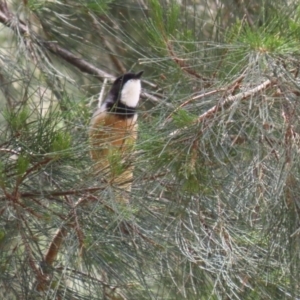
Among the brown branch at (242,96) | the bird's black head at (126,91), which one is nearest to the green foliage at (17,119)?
the brown branch at (242,96)

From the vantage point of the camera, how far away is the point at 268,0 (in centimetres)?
246

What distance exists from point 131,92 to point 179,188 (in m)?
0.91

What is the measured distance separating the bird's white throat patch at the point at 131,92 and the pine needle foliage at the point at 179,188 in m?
0.27

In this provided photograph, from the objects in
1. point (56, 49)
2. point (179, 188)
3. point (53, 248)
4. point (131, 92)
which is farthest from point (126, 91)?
point (179, 188)

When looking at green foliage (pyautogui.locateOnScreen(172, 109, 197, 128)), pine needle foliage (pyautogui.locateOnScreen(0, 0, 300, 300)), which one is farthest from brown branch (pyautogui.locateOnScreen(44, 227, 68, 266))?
green foliage (pyautogui.locateOnScreen(172, 109, 197, 128))

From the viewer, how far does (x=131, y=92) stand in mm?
2551

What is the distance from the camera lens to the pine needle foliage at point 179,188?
1.64m

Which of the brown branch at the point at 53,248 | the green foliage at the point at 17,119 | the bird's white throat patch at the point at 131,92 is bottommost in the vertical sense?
the brown branch at the point at 53,248

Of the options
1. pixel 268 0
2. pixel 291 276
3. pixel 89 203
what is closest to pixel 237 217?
pixel 291 276

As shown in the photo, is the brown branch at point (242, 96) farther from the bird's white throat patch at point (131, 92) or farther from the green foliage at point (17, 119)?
the bird's white throat patch at point (131, 92)

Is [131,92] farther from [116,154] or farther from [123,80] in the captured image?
[116,154]

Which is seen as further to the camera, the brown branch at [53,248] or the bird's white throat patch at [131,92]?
the bird's white throat patch at [131,92]

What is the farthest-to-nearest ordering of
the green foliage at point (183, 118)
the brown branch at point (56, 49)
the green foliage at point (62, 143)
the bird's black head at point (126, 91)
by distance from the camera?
the brown branch at point (56, 49), the bird's black head at point (126, 91), the green foliage at point (62, 143), the green foliage at point (183, 118)

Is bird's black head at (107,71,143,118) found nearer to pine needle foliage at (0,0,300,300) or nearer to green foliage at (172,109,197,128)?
pine needle foliage at (0,0,300,300)
